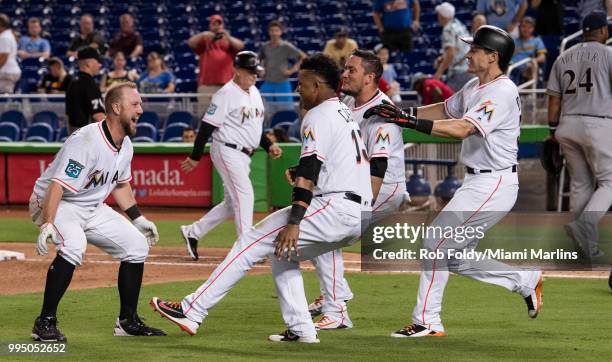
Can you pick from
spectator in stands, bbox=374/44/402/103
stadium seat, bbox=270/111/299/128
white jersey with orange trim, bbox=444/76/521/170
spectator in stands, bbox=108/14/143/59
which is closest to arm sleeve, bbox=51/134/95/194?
white jersey with orange trim, bbox=444/76/521/170

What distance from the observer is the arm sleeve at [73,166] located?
7430mm

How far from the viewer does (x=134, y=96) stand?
25.2 feet

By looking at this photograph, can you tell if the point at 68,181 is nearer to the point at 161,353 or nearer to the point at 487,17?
the point at 161,353

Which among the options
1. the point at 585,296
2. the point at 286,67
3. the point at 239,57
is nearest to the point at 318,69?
the point at 585,296

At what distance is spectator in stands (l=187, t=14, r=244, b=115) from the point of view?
58.9ft

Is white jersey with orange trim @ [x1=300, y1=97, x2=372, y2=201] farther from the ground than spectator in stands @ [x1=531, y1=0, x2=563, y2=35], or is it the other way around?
spectator in stands @ [x1=531, y1=0, x2=563, y2=35]

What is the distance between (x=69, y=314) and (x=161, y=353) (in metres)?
1.94

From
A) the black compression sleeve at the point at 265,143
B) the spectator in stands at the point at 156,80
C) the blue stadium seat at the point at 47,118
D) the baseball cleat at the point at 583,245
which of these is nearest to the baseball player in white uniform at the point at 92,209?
the black compression sleeve at the point at 265,143

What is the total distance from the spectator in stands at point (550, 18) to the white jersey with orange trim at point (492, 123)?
1025 centimetres

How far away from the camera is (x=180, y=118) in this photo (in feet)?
62.0

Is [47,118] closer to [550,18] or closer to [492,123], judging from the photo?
[550,18]

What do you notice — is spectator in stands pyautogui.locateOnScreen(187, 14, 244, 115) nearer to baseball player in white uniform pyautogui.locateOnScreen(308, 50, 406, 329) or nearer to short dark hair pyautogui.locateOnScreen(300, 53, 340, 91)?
baseball player in white uniform pyautogui.locateOnScreen(308, 50, 406, 329)

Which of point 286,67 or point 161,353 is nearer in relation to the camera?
point 161,353

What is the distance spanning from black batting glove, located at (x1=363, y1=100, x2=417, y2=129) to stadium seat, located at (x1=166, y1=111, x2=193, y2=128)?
1159cm
